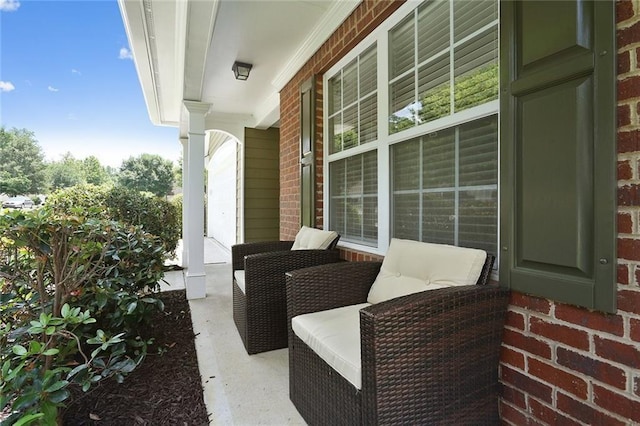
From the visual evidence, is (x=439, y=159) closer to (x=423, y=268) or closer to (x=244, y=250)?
(x=423, y=268)

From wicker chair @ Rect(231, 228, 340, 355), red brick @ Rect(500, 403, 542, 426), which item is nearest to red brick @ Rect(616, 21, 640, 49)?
red brick @ Rect(500, 403, 542, 426)

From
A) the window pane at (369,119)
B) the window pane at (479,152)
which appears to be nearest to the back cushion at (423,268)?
the window pane at (479,152)

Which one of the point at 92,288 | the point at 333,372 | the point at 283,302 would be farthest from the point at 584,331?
the point at 92,288

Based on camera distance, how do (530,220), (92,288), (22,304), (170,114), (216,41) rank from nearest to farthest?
(530,220) < (22,304) < (92,288) < (216,41) < (170,114)

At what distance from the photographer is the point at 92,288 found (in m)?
2.02

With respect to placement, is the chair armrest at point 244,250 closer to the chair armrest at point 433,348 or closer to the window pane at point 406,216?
the window pane at point 406,216

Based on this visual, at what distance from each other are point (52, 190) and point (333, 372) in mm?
5581

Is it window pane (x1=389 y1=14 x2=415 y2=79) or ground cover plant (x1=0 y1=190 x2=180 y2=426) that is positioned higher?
window pane (x1=389 y1=14 x2=415 y2=79)

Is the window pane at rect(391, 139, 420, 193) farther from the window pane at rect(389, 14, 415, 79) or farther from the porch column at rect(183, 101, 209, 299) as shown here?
the porch column at rect(183, 101, 209, 299)

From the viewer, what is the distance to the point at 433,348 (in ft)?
3.86

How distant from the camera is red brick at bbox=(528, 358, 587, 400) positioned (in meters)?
1.10

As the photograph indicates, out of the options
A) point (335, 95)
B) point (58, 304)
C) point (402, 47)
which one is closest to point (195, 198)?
point (335, 95)

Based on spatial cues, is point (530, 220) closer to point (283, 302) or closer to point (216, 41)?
point (283, 302)

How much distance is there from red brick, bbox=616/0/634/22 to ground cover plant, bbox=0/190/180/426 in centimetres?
231
